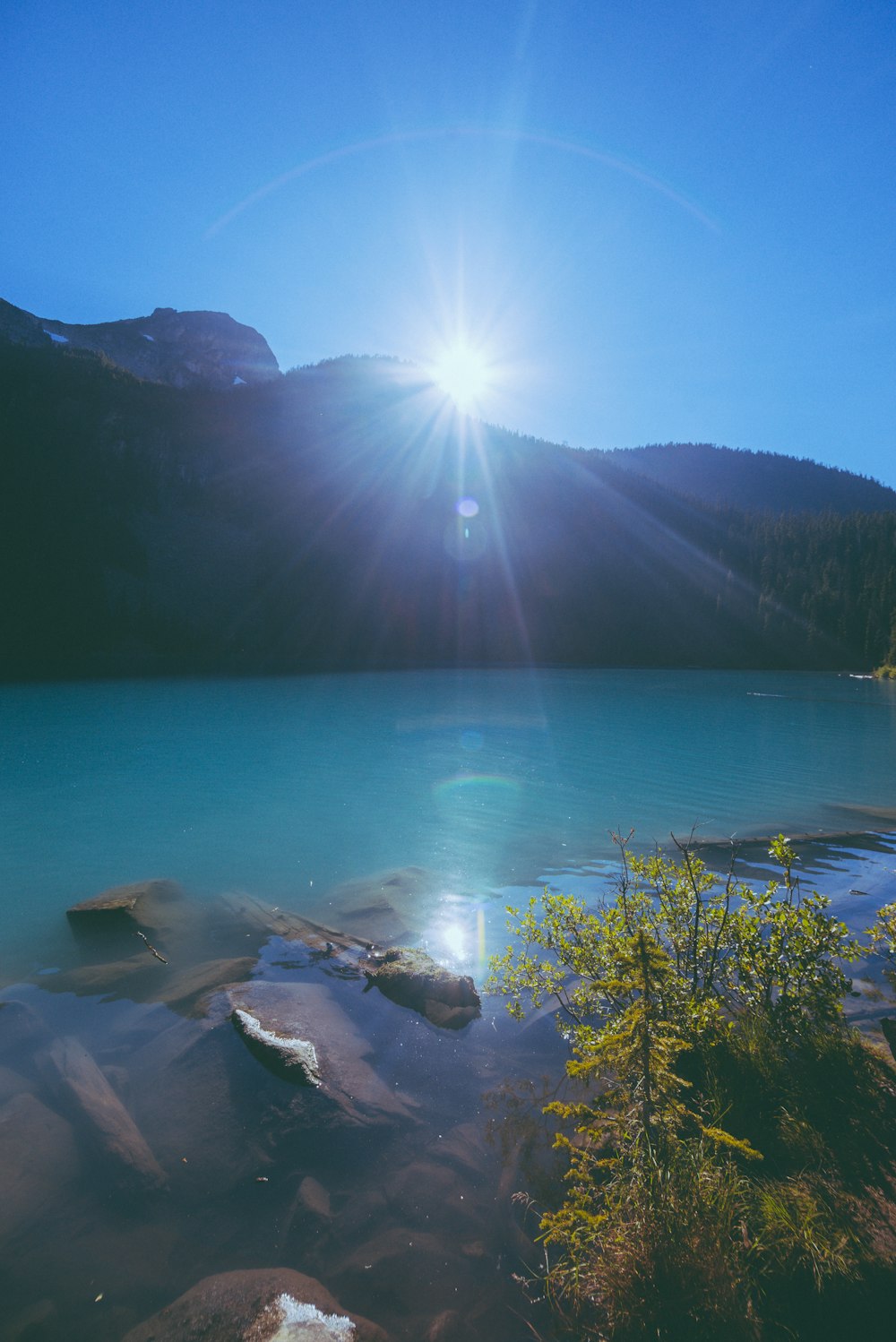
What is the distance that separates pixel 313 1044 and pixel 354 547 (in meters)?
120

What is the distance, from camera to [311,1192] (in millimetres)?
5098

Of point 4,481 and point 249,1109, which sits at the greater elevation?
point 4,481

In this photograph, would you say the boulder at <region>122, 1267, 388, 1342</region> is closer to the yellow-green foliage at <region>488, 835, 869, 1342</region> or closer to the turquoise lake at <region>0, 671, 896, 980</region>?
the yellow-green foliage at <region>488, 835, 869, 1342</region>

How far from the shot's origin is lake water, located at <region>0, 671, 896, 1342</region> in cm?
460

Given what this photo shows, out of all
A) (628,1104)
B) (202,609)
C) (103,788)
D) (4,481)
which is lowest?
(103,788)

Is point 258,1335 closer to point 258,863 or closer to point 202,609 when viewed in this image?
point 258,863

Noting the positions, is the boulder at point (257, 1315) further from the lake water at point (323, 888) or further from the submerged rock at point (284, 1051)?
the submerged rock at point (284, 1051)

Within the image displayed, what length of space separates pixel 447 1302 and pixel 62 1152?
370cm

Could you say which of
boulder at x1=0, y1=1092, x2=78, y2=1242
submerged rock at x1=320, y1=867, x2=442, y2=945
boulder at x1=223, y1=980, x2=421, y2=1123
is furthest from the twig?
boulder at x1=0, y1=1092, x2=78, y2=1242

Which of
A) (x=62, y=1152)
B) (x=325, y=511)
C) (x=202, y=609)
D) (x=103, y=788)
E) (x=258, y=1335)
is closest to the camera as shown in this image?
(x=258, y=1335)

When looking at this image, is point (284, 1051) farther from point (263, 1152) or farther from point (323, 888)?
point (323, 888)

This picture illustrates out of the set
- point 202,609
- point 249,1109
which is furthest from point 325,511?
point 249,1109

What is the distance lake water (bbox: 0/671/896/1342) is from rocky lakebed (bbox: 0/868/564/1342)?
0.03m

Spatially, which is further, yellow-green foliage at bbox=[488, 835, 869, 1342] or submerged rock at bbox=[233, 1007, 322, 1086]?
submerged rock at bbox=[233, 1007, 322, 1086]
